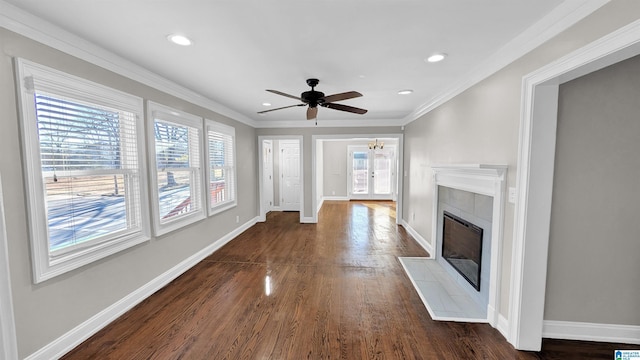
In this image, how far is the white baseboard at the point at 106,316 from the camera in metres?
1.78

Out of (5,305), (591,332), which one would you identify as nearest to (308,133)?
(5,305)

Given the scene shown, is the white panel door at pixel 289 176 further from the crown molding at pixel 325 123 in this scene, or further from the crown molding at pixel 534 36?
the crown molding at pixel 534 36

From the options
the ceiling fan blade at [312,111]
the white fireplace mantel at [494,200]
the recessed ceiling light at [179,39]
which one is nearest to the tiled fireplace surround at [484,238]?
the white fireplace mantel at [494,200]

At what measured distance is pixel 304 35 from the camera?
6.21ft

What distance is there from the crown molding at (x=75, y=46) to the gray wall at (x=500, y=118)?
346cm

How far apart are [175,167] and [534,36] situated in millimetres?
3773

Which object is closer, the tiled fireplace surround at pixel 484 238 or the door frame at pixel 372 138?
the tiled fireplace surround at pixel 484 238

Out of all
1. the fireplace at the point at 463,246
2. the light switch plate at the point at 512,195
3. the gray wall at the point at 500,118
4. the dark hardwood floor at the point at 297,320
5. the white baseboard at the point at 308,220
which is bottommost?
the dark hardwood floor at the point at 297,320

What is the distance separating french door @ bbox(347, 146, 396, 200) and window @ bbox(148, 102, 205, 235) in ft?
20.6

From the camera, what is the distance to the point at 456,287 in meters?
2.83

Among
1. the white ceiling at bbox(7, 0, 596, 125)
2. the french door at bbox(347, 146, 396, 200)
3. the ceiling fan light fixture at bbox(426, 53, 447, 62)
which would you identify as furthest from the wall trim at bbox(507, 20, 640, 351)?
the french door at bbox(347, 146, 396, 200)

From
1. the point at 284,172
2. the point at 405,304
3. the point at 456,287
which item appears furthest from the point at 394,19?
the point at 284,172

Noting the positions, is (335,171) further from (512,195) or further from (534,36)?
(534,36)

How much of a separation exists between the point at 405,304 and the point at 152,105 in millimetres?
3453
